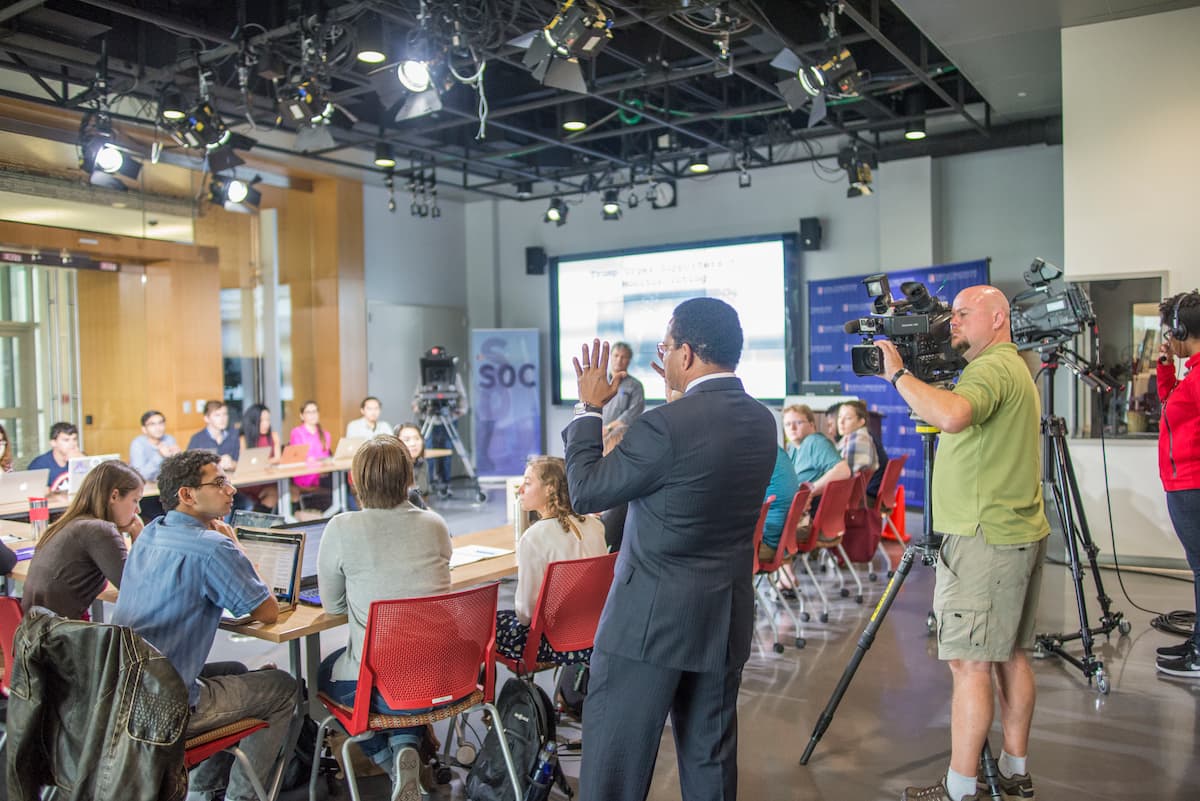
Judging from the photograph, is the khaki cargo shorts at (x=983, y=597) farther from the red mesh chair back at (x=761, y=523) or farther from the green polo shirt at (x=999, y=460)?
the red mesh chair back at (x=761, y=523)

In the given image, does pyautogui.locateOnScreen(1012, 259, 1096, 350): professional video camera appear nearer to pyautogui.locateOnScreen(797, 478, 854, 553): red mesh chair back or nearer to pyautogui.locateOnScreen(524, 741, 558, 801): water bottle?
pyautogui.locateOnScreen(797, 478, 854, 553): red mesh chair back

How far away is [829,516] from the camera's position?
539 centimetres

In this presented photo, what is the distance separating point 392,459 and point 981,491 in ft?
6.14

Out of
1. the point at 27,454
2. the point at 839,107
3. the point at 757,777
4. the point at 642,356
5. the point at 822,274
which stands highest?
the point at 839,107

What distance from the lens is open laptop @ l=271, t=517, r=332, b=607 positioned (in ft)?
10.9

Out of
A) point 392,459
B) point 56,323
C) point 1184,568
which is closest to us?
point 392,459

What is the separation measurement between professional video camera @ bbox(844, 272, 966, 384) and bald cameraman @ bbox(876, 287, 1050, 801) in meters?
0.08

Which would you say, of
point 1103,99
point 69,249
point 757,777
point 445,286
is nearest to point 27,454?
point 69,249

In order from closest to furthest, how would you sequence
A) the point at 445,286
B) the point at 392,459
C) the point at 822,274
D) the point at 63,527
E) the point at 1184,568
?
1. the point at 392,459
2. the point at 63,527
3. the point at 1184,568
4. the point at 822,274
5. the point at 445,286

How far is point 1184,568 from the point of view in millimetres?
6246

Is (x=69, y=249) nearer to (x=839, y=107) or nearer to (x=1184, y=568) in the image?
(x=839, y=107)

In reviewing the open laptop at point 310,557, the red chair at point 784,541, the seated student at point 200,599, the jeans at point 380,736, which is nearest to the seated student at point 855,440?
the red chair at point 784,541

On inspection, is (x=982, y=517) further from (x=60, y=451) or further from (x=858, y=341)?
(x=858, y=341)

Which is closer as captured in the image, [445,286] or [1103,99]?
[1103,99]
